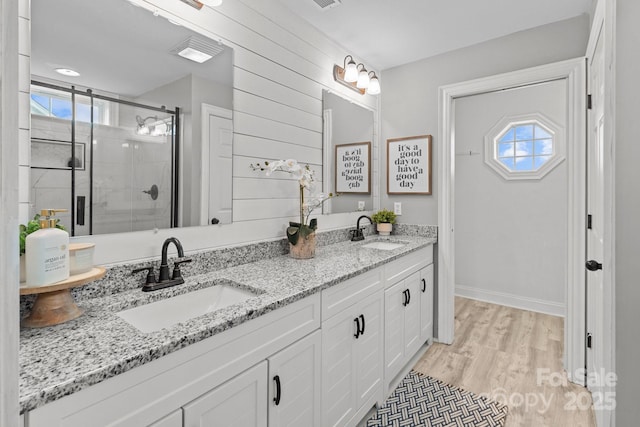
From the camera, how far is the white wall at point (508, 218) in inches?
129

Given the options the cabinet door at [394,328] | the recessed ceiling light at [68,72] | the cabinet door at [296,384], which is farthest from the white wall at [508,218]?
the recessed ceiling light at [68,72]

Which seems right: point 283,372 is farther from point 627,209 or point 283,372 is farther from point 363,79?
point 363,79

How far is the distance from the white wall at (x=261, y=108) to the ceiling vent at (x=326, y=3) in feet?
0.62

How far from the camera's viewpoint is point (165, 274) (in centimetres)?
133

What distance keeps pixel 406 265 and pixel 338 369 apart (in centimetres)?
94

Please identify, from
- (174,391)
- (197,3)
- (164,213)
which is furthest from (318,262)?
(197,3)

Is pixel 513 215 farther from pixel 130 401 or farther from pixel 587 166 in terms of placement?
pixel 130 401

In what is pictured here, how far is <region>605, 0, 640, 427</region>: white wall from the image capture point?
2.86 ft

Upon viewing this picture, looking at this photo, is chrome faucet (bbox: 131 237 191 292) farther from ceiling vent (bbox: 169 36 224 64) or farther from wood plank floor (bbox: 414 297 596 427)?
wood plank floor (bbox: 414 297 596 427)

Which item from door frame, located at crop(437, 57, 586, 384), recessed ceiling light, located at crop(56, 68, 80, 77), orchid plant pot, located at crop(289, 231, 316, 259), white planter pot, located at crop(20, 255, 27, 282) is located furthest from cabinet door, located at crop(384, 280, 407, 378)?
recessed ceiling light, located at crop(56, 68, 80, 77)

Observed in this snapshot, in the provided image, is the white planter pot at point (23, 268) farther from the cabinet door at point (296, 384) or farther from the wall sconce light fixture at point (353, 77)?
the wall sconce light fixture at point (353, 77)

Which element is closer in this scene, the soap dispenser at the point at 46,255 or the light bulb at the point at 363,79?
the soap dispenser at the point at 46,255

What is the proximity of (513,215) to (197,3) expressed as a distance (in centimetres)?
345

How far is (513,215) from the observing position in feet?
11.5
